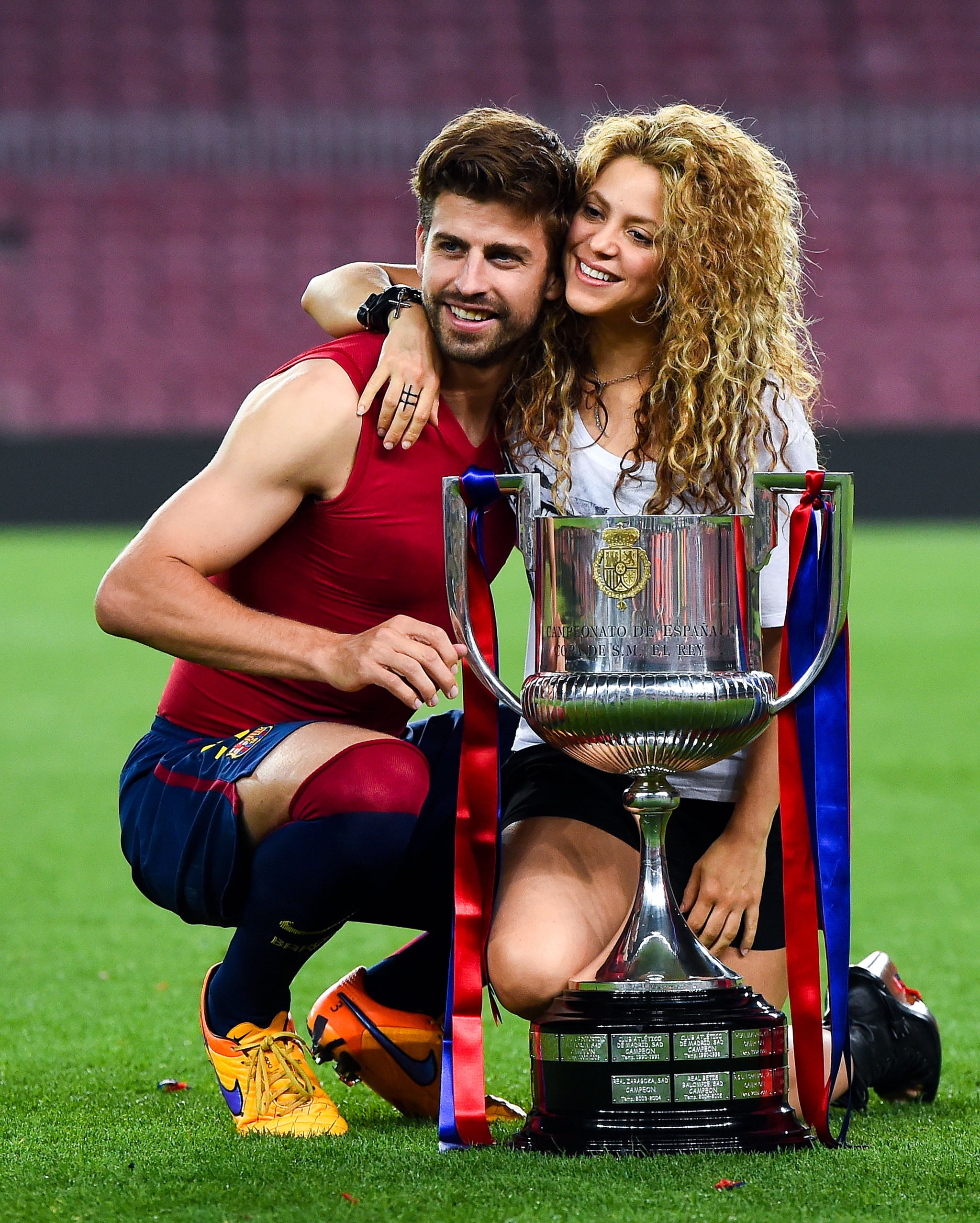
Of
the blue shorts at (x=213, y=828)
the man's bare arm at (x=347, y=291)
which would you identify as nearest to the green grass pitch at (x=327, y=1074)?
the blue shorts at (x=213, y=828)

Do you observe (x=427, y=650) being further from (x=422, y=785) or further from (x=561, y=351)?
(x=561, y=351)

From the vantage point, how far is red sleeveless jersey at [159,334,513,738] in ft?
6.84

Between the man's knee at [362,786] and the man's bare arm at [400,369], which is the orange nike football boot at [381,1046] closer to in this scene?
the man's knee at [362,786]

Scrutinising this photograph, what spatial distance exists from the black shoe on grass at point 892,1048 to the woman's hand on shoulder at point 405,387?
2.80 ft

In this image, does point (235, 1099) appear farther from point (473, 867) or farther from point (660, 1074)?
point (660, 1074)

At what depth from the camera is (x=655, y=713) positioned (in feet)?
5.68

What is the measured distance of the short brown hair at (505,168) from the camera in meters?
2.07

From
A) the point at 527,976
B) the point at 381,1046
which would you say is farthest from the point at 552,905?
the point at 381,1046

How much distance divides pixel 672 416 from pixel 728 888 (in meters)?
0.57

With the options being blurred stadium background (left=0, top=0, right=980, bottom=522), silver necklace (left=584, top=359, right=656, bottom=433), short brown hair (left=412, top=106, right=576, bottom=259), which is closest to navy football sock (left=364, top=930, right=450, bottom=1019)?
silver necklace (left=584, top=359, right=656, bottom=433)

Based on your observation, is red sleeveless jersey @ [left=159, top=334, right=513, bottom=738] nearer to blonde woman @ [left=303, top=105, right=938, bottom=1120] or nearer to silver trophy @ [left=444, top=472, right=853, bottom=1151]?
blonde woman @ [left=303, top=105, right=938, bottom=1120]

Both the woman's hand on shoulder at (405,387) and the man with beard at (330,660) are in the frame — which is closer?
the man with beard at (330,660)

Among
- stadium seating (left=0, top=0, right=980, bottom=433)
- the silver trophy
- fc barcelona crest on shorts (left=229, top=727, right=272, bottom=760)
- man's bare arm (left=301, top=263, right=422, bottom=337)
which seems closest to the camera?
the silver trophy

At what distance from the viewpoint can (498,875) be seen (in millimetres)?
2059
